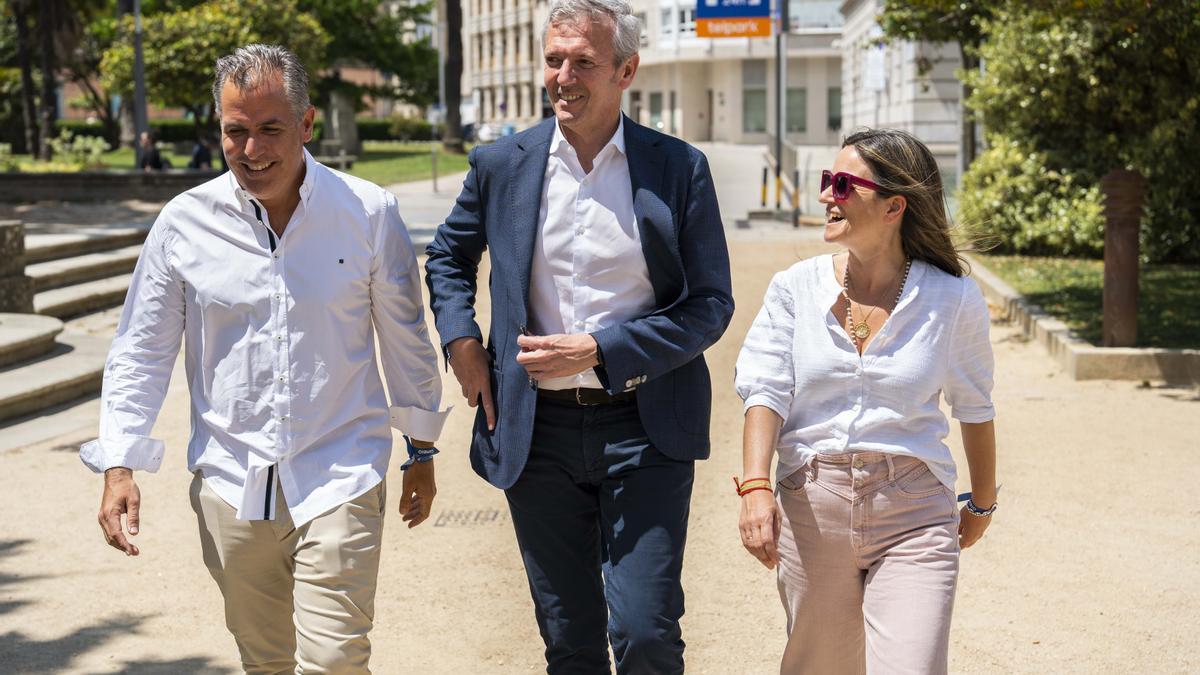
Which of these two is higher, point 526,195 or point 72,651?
point 526,195

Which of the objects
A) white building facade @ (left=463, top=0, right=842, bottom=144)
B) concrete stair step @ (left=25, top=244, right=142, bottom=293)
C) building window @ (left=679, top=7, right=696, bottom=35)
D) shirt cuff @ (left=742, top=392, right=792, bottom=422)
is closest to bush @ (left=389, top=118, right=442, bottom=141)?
white building facade @ (left=463, top=0, right=842, bottom=144)

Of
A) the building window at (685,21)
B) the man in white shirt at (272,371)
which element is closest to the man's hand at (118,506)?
the man in white shirt at (272,371)

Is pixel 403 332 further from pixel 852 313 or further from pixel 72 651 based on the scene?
pixel 72 651

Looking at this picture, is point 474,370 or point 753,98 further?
point 753,98

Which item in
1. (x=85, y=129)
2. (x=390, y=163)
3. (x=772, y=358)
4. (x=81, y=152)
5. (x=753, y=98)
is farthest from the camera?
(x=753, y=98)

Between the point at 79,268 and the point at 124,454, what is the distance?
40.0 ft

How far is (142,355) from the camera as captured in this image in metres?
3.48

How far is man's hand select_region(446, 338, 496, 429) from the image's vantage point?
11.5ft

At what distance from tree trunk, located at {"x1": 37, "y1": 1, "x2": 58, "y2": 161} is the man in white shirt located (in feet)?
131

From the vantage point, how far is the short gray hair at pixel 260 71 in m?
3.29

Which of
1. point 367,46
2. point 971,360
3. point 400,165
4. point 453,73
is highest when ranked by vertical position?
point 367,46

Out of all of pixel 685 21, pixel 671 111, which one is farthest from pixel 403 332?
pixel 671 111

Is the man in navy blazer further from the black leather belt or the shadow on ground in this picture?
the shadow on ground

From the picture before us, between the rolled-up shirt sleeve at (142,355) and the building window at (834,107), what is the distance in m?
67.9
